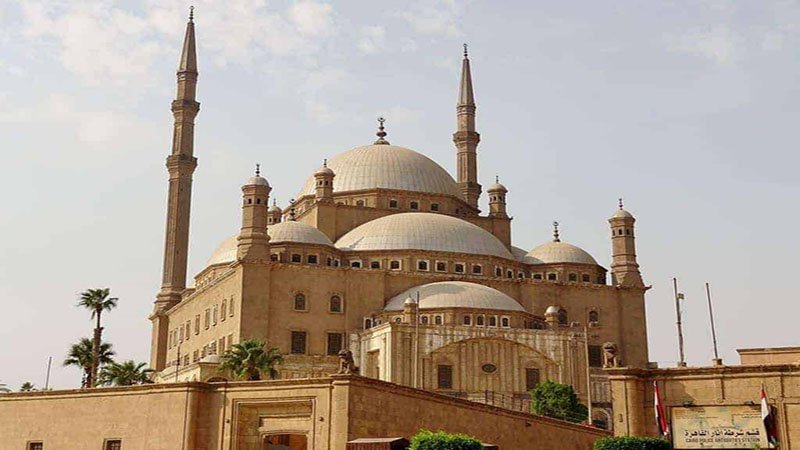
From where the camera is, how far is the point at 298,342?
48781 millimetres

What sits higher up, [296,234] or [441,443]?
[296,234]

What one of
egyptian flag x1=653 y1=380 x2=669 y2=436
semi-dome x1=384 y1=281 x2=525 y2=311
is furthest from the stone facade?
semi-dome x1=384 y1=281 x2=525 y2=311

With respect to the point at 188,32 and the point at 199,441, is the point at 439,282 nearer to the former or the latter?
the point at 188,32

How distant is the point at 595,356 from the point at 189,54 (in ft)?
93.7

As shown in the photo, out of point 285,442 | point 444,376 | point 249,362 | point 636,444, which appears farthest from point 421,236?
point 636,444

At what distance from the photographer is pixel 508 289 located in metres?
54.1

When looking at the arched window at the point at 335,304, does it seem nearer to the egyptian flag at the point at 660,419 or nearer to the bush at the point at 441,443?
the egyptian flag at the point at 660,419

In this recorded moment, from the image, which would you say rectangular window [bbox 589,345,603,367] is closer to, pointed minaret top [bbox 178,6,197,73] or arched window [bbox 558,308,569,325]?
arched window [bbox 558,308,569,325]

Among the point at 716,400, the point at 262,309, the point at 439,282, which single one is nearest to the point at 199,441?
the point at 716,400

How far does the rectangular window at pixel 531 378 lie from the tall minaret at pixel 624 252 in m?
11.5

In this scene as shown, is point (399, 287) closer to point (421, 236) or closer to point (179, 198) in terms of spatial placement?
point (421, 236)

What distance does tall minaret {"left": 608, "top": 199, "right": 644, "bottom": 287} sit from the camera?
5566cm

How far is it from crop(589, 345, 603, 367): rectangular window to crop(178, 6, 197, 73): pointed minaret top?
27233mm

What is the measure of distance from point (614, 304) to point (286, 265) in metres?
17.7
